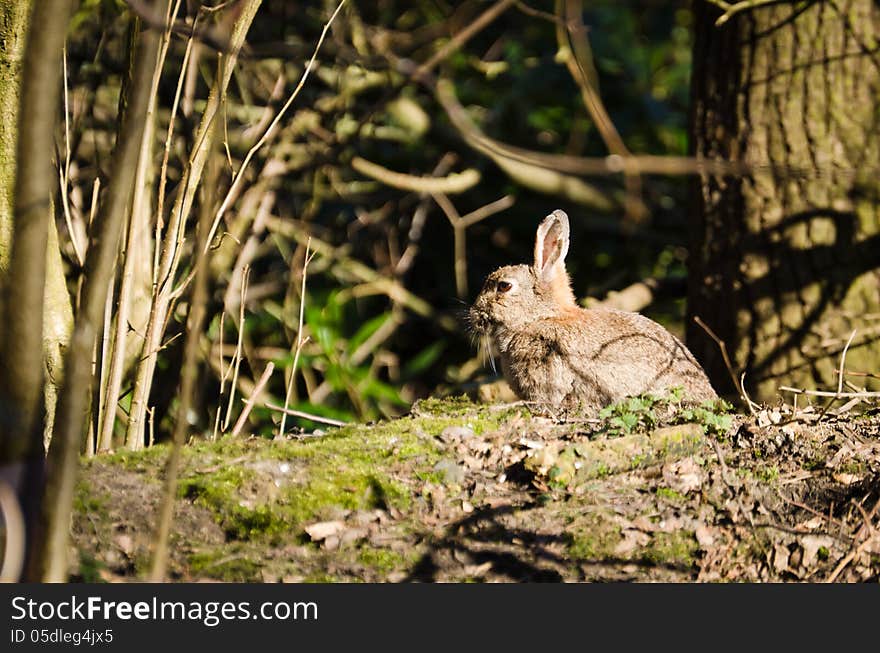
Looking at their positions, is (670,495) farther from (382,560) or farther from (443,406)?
(443,406)

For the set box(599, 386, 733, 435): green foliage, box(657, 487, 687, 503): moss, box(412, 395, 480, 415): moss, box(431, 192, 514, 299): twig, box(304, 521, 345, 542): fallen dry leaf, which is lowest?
box(304, 521, 345, 542): fallen dry leaf

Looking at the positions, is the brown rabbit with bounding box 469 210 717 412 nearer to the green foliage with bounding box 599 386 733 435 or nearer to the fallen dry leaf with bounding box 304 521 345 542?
the green foliage with bounding box 599 386 733 435

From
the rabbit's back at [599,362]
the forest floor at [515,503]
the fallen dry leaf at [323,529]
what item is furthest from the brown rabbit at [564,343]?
the fallen dry leaf at [323,529]

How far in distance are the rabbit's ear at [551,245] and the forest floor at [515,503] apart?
176 cm

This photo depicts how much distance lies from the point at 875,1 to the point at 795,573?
3.90 m

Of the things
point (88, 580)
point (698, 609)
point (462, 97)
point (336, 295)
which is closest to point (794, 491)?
point (698, 609)

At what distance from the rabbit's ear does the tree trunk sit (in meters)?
1.03

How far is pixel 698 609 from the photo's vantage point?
3246 mm

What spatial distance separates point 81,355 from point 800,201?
15.7 ft

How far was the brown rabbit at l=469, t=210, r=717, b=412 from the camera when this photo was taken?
210 inches

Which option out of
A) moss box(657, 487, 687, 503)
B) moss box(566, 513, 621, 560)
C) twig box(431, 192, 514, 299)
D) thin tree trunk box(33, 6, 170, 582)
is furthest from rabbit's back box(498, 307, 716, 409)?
thin tree trunk box(33, 6, 170, 582)

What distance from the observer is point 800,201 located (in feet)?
20.2

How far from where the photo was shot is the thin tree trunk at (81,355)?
2477mm

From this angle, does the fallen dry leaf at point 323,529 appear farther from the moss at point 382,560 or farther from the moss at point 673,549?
the moss at point 673,549
